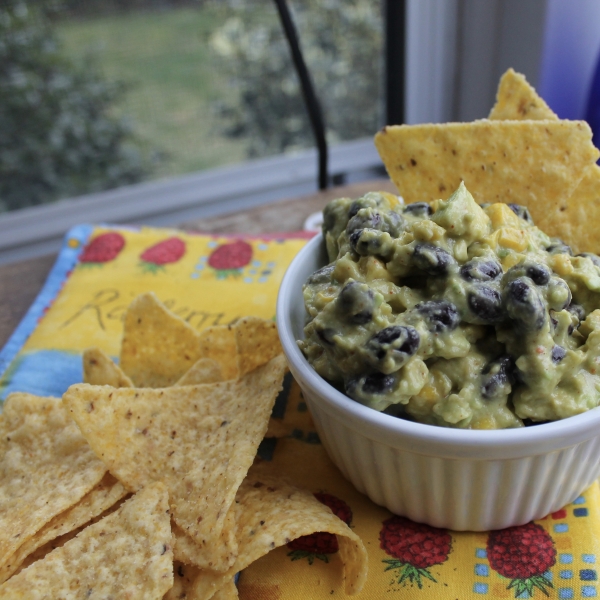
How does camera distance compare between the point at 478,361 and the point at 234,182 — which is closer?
the point at 478,361

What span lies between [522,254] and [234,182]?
8.80 feet

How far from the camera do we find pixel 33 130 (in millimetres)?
3238

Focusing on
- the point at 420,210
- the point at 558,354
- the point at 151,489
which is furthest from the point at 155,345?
the point at 558,354

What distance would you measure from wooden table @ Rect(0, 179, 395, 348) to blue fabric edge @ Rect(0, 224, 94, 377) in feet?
0.23

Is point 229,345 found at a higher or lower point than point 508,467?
lower

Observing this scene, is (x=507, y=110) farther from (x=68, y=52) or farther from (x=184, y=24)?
(x=68, y=52)

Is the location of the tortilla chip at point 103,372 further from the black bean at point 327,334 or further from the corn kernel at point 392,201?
the corn kernel at point 392,201

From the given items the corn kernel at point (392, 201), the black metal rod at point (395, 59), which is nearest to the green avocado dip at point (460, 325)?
the corn kernel at point (392, 201)

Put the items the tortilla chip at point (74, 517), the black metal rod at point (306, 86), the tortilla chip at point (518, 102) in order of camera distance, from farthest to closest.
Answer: the black metal rod at point (306, 86)
the tortilla chip at point (518, 102)
the tortilla chip at point (74, 517)

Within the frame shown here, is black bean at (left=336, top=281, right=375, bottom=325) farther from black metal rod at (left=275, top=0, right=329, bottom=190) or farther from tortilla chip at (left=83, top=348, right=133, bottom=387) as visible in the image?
black metal rod at (left=275, top=0, right=329, bottom=190)

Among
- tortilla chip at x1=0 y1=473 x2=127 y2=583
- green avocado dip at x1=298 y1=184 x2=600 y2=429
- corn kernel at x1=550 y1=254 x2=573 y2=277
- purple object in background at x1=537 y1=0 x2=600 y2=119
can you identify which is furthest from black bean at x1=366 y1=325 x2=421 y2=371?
purple object in background at x1=537 y1=0 x2=600 y2=119

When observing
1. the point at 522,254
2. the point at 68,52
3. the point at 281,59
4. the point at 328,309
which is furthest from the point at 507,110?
the point at 68,52

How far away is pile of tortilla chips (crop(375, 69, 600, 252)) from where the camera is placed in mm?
1397

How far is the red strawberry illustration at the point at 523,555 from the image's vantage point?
1187 mm
